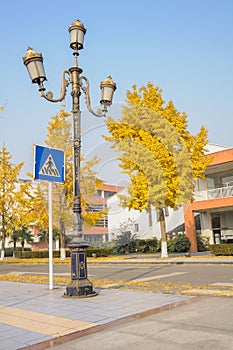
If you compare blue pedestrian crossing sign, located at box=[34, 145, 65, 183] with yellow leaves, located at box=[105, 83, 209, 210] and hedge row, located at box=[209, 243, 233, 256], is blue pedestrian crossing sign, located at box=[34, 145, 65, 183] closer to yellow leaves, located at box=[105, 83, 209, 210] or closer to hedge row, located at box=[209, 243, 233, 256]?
yellow leaves, located at box=[105, 83, 209, 210]

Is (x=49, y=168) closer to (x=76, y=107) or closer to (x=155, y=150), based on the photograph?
(x=76, y=107)

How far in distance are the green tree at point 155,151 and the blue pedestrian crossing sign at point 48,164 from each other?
1166cm

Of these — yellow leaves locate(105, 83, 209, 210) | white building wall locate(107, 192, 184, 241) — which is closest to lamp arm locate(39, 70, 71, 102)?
yellow leaves locate(105, 83, 209, 210)

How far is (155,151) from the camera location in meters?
21.5

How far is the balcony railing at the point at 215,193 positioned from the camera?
27.0m

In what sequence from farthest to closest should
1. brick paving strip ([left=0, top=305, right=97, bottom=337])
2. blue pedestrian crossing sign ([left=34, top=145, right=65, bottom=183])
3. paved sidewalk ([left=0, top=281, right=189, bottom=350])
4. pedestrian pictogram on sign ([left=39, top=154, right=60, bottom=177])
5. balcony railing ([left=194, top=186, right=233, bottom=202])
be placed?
balcony railing ([left=194, top=186, right=233, bottom=202]) < pedestrian pictogram on sign ([left=39, top=154, right=60, bottom=177]) < blue pedestrian crossing sign ([left=34, top=145, right=65, bottom=183]) < brick paving strip ([left=0, top=305, right=97, bottom=337]) < paved sidewalk ([left=0, top=281, right=189, bottom=350])

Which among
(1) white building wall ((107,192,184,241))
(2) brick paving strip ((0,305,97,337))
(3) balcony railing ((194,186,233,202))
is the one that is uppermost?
(3) balcony railing ((194,186,233,202))

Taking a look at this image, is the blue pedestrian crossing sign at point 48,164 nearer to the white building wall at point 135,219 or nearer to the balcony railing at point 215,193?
the white building wall at point 135,219

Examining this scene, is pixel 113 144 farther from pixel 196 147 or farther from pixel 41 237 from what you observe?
pixel 41 237

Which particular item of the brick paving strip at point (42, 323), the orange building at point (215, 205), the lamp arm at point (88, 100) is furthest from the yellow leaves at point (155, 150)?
the brick paving strip at point (42, 323)

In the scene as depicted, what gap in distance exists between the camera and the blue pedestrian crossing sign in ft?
31.5

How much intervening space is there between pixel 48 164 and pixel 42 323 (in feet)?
16.1

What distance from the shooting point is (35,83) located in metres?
9.14

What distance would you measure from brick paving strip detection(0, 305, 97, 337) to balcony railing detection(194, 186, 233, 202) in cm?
2255
